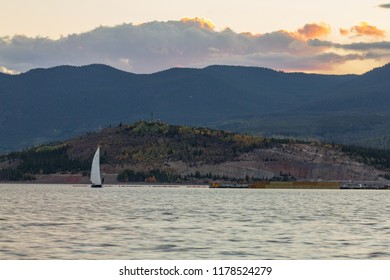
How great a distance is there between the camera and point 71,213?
497 ft

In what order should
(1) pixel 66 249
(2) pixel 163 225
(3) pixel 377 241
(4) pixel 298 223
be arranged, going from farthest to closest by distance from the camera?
1. (4) pixel 298 223
2. (2) pixel 163 225
3. (3) pixel 377 241
4. (1) pixel 66 249

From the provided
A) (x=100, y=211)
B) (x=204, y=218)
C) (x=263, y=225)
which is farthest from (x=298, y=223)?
(x=100, y=211)

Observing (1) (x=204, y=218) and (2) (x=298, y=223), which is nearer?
(2) (x=298, y=223)

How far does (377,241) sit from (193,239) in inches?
792

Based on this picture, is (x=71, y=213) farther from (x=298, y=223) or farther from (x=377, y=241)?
(x=377, y=241)

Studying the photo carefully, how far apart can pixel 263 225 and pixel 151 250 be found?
39.4 m

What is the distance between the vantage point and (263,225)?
12812cm

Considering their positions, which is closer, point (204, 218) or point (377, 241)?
point (377, 241)
